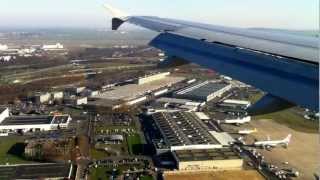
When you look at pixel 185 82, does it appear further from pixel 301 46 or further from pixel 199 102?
pixel 301 46

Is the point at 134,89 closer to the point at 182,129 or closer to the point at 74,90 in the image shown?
the point at 74,90

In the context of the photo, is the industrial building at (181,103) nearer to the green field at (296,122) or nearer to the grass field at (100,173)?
the green field at (296,122)

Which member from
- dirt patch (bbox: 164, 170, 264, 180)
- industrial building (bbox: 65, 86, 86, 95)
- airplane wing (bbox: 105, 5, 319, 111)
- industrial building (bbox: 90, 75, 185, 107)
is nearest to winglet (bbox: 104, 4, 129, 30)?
airplane wing (bbox: 105, 5, 319, 111)

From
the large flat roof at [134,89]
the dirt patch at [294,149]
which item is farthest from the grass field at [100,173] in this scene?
the large flat roof at [134,89]

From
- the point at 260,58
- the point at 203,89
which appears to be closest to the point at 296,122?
the point at 203,89

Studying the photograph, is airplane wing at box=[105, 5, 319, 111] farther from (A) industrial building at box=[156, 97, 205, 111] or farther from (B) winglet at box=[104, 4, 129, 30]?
(A) industrial building at box=[156, 97, 205, 111]

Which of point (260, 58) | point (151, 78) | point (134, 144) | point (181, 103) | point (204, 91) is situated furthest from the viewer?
point (151, 78)

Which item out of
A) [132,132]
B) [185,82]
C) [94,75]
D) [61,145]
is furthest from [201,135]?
[94,75]
